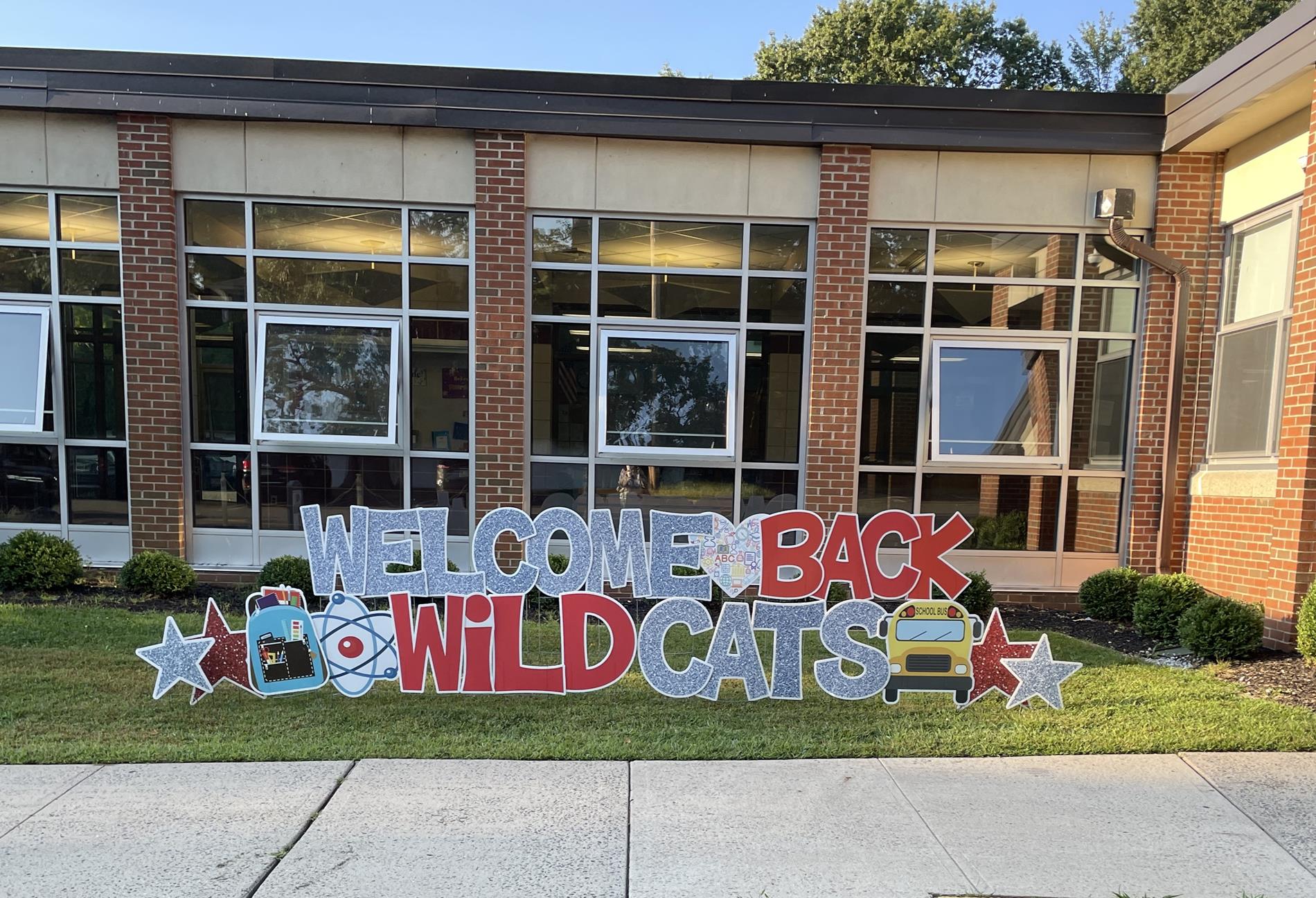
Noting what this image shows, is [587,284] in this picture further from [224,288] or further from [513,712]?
[513,712]

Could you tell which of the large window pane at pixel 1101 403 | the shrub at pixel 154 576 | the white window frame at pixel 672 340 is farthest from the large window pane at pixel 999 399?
the shrub at pixel 154 576

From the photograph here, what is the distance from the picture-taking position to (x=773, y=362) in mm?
7316

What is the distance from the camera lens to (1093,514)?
7.31 m

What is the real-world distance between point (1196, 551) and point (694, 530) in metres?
5.37

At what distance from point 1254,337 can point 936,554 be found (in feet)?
13.8

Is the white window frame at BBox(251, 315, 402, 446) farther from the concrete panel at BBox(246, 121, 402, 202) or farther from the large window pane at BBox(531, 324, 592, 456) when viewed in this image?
the large window pane at BBox(531, 324, 592, 456)

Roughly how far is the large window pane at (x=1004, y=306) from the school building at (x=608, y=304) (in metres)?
0.04

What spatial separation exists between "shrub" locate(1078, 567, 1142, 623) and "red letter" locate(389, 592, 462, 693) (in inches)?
232

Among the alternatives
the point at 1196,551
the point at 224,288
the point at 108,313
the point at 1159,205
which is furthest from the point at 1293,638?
the point at 108,313

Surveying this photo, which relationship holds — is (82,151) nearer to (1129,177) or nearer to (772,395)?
(772,395)

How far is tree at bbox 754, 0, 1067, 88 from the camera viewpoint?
87.8 feet

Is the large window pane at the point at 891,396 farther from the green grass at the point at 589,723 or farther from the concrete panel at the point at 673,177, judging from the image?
the green grass at the point at 589,723

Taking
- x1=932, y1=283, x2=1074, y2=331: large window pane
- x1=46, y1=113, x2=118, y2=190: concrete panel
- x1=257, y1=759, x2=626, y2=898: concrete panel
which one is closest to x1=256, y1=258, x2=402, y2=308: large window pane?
x1=46, y1=113, x2=118, y2=190: concrete panel

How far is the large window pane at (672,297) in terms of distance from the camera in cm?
723
